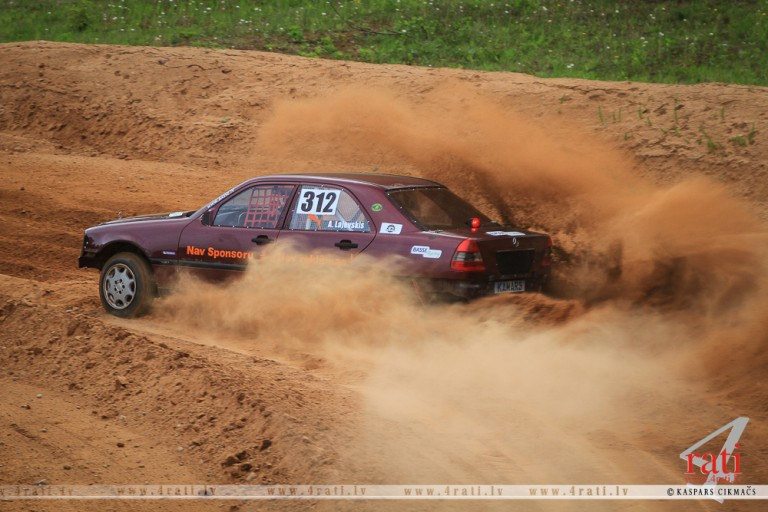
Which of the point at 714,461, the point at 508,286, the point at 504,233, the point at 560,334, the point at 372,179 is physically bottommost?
the point at 714,461

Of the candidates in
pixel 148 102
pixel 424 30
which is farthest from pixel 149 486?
pixel 424 30

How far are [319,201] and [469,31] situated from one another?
1136 cm

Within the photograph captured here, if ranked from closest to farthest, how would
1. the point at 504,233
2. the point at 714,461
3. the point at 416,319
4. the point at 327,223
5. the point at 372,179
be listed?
the point at 714,461, the point at 416,319, the point at 504,233, the point at 327,223, the point at 372,179

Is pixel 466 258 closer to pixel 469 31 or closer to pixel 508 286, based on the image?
pixel 508 286

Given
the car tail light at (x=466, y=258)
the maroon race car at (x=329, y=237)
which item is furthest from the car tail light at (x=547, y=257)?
the car tail light at (x=466, y=258)

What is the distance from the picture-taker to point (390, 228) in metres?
7.68

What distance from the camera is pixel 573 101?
1356 centimetres

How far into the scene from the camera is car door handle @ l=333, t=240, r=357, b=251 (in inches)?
306

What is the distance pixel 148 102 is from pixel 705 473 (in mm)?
13768

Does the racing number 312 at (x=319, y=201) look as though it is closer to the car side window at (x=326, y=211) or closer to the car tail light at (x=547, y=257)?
the car side window at (x=326, y=211)

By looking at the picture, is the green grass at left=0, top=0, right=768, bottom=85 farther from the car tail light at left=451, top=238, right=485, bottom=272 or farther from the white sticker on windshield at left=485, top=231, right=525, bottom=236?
the car tail light at left=451, top=238, right=485, bottom=272

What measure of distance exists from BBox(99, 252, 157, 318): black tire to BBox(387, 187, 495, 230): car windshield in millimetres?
2702

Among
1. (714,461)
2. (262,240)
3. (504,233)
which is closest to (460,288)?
(504,233)

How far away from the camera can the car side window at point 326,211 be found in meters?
7.89
